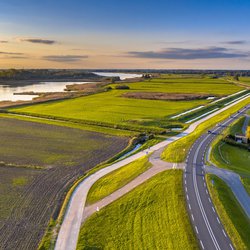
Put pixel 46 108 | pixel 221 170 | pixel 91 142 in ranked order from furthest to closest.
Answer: pixel 46 108, pixel 91 142, pixel 221 170

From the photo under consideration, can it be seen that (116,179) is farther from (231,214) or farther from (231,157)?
(231,157)

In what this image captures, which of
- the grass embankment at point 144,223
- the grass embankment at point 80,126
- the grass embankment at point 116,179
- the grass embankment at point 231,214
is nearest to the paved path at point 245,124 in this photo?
the grass embankment at point 80,126

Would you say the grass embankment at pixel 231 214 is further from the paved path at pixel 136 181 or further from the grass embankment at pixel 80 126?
the grass embankment at pixel 80 126

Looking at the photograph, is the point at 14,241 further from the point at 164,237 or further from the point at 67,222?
the point at 164,237

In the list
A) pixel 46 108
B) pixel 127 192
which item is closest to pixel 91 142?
pixel 127 192

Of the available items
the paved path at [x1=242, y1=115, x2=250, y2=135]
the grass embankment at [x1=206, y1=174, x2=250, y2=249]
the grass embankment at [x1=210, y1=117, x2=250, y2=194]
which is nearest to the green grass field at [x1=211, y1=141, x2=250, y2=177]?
the grass embankment at [x1=210, y1=117, x2=250, y2=194]

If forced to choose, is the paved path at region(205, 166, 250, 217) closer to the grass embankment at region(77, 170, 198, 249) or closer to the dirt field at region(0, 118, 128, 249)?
the grass embankment at region(77, 170, 198, 249)
